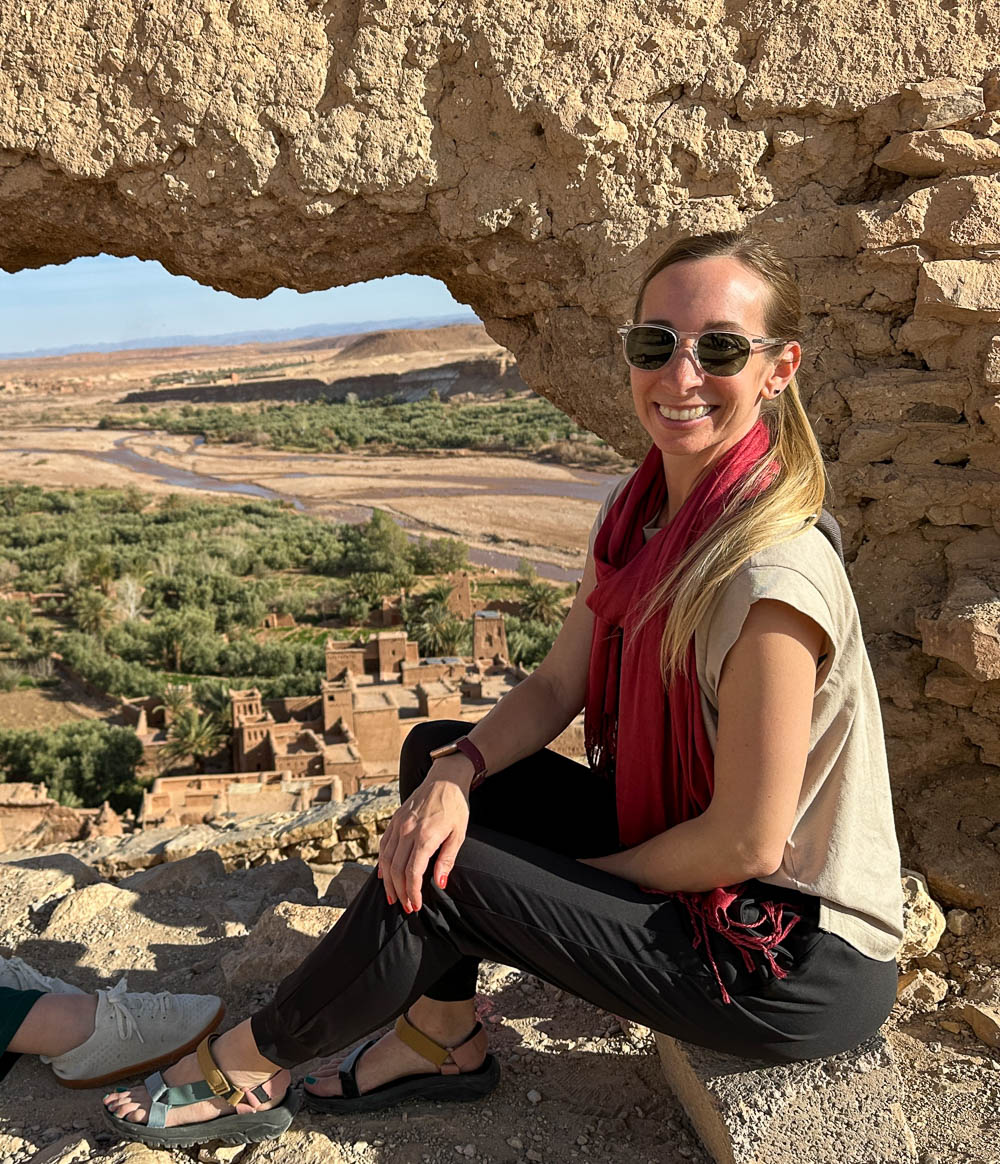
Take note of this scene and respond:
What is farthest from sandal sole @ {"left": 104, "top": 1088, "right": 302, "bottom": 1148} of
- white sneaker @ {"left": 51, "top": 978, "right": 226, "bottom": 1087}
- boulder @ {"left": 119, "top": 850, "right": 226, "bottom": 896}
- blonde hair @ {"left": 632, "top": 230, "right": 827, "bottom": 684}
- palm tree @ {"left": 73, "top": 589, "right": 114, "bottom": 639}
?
palm tree @ {"left": 73, "top": 589, "right": 114, "bottom": 639}

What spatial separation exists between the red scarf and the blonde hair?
30mm

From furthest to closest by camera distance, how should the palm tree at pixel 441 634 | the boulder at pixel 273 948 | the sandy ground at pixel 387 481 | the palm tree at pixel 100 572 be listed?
the sandy ground at pixel 387 481, the palm tree at pixel 100 572, the palm tree at pixel 441 634, the boulder at pixel 273 948

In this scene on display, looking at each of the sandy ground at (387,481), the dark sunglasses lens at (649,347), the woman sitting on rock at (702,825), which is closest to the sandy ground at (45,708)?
the sandy ground at (387,481)

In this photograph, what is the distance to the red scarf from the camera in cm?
184

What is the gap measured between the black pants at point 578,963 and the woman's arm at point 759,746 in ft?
0.39

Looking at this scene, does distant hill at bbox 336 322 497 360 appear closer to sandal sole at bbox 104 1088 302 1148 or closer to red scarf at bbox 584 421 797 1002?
red scarf at bbox 584 421 797 1002

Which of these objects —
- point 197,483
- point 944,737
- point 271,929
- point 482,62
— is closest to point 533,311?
point 482,62

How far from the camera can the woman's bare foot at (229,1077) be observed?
2.03 metres

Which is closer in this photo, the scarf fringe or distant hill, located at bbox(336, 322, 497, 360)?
the scarf fringe

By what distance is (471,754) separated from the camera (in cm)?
213

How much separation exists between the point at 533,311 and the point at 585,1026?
89.3 inches

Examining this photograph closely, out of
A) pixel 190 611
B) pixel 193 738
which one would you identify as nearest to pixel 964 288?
pixel 193 738

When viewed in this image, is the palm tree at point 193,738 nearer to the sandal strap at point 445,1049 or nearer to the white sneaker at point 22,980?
the white sneaker at point 22,980

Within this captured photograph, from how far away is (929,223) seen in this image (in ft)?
9.78
